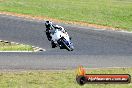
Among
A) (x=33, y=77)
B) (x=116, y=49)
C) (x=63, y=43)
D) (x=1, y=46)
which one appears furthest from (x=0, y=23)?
(x=63, y=43)

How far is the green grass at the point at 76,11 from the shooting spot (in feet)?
147

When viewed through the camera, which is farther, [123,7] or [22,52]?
[123,7]

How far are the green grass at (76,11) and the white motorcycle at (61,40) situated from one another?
106ft

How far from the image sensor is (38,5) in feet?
178

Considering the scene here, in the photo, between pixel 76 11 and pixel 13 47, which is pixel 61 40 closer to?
pixel 13 47

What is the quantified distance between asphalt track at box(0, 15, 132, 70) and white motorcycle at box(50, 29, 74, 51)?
13.1 meters

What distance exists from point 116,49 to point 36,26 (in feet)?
30.1

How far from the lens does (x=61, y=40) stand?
32.3 feet

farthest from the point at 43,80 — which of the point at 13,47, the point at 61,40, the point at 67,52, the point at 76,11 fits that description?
the point at 76,11

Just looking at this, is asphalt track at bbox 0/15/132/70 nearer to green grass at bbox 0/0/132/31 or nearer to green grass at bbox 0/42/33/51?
green grass at bbox 0/42/33/51

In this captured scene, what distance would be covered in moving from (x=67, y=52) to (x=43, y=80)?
9.17 metres

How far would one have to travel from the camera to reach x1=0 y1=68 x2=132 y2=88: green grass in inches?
712

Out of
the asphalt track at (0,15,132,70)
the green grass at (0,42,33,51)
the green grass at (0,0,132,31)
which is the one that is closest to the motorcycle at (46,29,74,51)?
the asphalt track at (0,15,132,70)

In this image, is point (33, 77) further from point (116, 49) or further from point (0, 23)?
point (0, 23)
